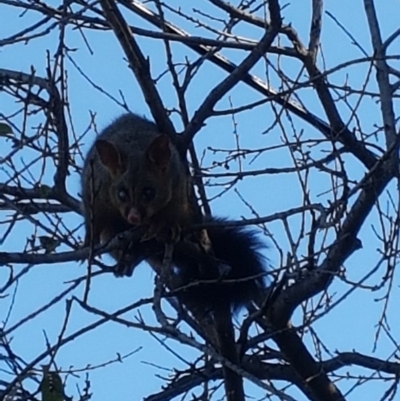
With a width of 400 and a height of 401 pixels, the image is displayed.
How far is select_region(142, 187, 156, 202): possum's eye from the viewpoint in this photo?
20.7 feet

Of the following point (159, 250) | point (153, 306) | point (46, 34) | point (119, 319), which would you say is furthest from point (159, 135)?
point (119, 319)

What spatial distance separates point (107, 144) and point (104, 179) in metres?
0.20

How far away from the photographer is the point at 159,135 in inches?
246

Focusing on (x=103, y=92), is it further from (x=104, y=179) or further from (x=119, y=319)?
(x=119, y=319)

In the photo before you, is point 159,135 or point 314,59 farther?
point 159,135

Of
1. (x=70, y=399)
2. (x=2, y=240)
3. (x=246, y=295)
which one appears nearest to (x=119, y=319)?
(x=70, y=399)

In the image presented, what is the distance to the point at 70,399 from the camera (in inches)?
156

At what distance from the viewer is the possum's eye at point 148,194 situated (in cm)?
631

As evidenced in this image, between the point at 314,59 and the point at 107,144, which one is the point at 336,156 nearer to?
the point at 314,59

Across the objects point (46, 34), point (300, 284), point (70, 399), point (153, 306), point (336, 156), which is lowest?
point (70, 399)

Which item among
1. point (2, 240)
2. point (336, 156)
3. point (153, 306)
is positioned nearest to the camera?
point (153, 306)

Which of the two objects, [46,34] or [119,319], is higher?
[46,34]

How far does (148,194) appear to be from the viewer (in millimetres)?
6344

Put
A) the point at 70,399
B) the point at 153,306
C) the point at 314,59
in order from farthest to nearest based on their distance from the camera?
the point at 314,59 → the point at 153,306 → the point at 70,399
